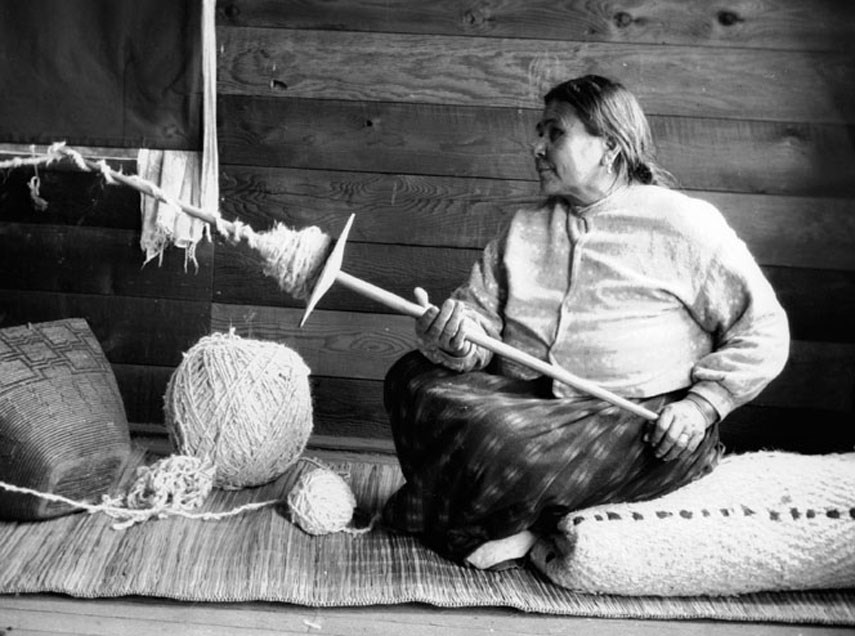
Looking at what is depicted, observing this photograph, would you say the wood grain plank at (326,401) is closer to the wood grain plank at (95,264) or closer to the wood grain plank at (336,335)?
the wood grain plank at (336,335)

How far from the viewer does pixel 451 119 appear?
8.75 feet

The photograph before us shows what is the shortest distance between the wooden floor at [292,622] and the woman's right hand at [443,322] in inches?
21.0

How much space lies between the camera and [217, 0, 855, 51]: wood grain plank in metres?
2.59

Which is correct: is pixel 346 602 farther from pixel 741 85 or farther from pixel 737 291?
pixel 741 85

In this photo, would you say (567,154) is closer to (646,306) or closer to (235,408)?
(646,306)

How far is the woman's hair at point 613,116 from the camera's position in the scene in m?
2.07

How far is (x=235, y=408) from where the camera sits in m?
2.34

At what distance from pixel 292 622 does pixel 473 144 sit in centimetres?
139

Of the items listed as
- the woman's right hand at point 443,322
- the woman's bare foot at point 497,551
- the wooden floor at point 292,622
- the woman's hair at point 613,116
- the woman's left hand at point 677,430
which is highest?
the woman's hair at point 613,116

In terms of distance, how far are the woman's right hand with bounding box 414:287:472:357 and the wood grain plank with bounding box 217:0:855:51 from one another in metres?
1.02

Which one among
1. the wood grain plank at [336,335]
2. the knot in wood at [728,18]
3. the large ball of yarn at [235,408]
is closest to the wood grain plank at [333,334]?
the wood grain plank at [336,335]

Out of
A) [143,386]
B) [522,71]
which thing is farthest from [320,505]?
[522,71]

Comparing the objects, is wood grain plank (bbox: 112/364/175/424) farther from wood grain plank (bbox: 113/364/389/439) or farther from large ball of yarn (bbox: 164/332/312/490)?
large ball of yarn (bbox: 164/332/312/490)

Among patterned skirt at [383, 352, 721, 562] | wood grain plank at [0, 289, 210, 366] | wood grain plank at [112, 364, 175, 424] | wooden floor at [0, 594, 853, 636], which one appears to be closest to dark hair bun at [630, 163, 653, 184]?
patterned skirt at [383, 352, 721, 562]
